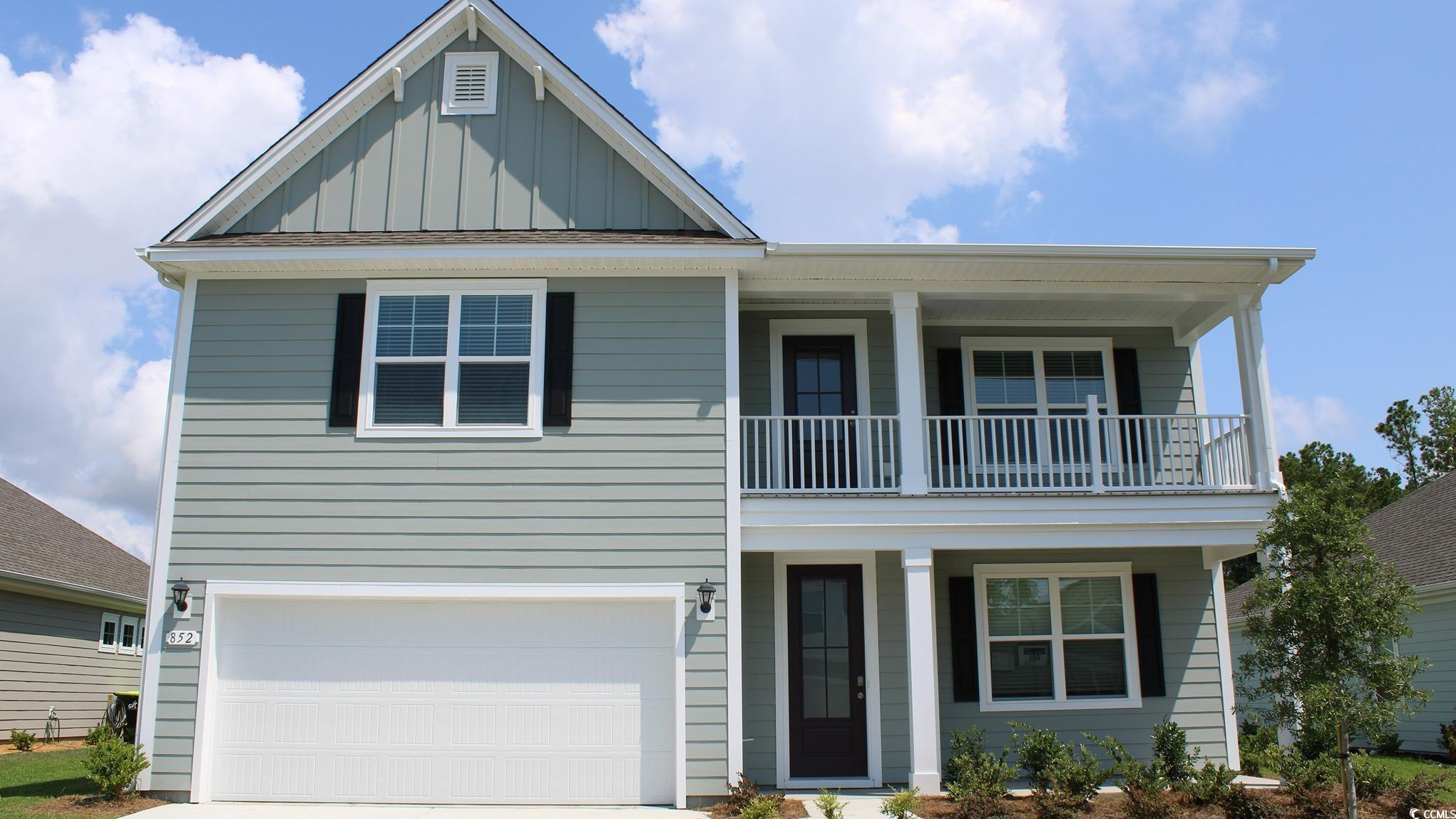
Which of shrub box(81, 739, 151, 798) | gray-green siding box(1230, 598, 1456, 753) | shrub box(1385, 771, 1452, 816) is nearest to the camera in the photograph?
shrub box(1385, 771, 1452, 816)

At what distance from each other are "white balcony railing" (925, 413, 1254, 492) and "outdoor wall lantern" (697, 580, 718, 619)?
2.41 m

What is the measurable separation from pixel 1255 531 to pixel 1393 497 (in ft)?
88.1

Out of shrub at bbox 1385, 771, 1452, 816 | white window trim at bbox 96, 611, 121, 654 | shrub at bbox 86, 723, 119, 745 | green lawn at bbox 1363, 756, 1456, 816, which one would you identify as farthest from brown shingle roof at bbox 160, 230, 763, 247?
white window trim at bbox 96, 611, 121, 654

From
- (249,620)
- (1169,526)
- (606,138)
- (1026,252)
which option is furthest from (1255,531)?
(249,620)

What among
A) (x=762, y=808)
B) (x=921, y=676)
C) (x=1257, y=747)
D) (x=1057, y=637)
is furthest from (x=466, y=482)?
(x=1257, y=747)

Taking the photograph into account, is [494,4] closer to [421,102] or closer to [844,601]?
[421,102]

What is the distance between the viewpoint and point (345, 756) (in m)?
9.70

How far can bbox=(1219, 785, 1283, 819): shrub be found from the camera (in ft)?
27.2

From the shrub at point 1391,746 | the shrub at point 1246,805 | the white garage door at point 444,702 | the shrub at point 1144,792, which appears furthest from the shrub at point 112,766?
the shrub at point 1391,746

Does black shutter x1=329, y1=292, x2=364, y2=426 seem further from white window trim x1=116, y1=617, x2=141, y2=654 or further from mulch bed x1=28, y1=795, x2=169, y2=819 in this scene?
white window trim x1=116, y1=617, x2=141, y2=654

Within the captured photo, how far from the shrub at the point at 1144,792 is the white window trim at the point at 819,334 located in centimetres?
448

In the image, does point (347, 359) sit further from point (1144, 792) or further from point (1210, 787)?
point (1210, 787)

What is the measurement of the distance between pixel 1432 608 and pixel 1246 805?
31.9 feet

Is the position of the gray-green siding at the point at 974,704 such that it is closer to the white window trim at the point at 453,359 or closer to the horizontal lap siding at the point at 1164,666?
the horizontal lap siding at the point at 1164,666
